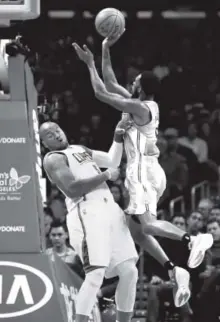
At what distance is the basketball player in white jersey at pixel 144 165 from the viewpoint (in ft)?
39.1

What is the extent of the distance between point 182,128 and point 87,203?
27.8ft

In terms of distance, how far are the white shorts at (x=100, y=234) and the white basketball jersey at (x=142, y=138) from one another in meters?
0.57

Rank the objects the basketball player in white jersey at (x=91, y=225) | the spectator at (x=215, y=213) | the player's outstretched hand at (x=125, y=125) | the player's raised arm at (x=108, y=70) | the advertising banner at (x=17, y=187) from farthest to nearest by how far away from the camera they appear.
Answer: the spectator at (x=215, y=213), the player's outstretched hand at (x=125, y=125), the player's raised arm at (x=108, y=70), the basketball player in white jersey at (x=91, y=225), the advertising banner at (x=17, y=187)

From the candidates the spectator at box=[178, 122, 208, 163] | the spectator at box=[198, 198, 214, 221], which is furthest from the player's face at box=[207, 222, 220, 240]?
the spectator at box=[178, 122, 208, 163]

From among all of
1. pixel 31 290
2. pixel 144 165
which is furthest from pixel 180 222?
pixel 31 290

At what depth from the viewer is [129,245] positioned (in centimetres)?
1210

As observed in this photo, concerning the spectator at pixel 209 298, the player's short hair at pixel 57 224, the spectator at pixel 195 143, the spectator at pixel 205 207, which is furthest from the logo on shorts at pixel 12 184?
the spectator at pixel 195 143

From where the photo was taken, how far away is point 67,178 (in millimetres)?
11906

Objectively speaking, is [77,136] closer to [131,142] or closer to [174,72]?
[174,72]

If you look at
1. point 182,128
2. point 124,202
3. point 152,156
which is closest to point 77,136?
point 182,128

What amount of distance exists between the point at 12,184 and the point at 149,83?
5.56 ft

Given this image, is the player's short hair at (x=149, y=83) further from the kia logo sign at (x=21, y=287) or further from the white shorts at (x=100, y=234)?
the kia logo sign at (x=21, y=287)

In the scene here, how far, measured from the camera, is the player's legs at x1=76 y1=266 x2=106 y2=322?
38.4ft

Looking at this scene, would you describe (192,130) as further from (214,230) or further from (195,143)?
(214,230)
